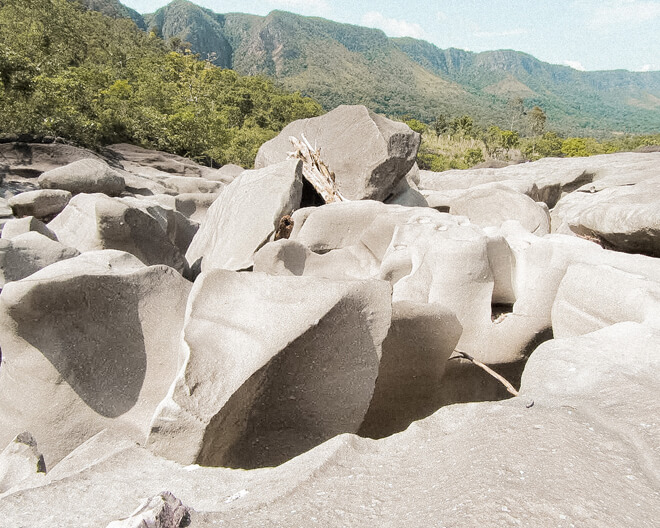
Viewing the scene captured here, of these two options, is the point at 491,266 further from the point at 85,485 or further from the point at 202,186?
the point at 202,186

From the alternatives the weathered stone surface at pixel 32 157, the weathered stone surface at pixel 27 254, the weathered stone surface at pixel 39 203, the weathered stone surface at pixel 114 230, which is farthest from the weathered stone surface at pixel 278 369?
the weathered stone surface at pixel 32 157

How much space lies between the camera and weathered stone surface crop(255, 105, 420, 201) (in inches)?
165

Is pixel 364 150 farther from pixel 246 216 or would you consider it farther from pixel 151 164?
pixel 151 164

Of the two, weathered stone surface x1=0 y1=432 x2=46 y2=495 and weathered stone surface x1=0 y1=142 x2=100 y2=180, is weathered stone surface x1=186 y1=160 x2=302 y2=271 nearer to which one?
weathered stone surface x1=0 y1=432 x2=46 y2=495

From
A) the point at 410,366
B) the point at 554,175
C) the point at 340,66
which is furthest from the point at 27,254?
the point at 340,66

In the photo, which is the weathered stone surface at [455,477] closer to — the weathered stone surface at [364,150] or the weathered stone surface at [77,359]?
the weathered stone surface at [77,359]

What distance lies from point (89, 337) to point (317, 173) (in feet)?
9.64

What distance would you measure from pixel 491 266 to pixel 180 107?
17.0 meters

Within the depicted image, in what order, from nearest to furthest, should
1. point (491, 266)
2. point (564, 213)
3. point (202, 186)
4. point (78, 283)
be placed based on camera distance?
point (78, 283)
point (491, 266)
point (564, 213)
point (202, 186)

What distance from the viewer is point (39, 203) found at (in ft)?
12.6

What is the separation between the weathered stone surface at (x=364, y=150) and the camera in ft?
Answer: 13.7

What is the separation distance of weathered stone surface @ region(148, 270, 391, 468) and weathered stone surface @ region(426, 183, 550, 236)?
101 inches

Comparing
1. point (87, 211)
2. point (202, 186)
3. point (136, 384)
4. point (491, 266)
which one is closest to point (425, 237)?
point (491, 266)

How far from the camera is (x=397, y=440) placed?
38.9 inches
